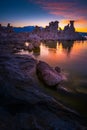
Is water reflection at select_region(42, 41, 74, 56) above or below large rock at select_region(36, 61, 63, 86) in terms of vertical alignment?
below

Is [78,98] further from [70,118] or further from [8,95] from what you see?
[8,95]

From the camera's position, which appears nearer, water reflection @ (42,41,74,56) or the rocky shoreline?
the rocky shoreline

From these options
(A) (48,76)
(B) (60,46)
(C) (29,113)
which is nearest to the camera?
(C) (29,113)

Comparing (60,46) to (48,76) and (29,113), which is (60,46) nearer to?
(48,76)

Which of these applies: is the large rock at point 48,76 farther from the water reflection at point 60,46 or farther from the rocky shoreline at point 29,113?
the water reflection at point 60,46

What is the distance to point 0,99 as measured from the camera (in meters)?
9.12

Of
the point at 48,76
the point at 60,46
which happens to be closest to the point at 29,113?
the point at 48,76

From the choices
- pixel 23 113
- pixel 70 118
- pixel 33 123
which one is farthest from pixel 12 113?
pixel 70 118

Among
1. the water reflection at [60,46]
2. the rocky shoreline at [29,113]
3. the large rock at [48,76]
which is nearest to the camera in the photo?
the rocky shoreline at [29,113]

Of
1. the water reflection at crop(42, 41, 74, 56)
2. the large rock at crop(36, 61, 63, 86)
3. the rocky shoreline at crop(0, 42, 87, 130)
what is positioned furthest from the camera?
the water reflection at crop(42, 41, 74, 56)

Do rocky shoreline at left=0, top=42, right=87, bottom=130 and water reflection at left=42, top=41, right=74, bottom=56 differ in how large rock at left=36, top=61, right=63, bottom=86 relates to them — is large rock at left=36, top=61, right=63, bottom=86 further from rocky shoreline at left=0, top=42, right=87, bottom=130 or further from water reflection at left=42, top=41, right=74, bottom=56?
water reflection at left=42, top=41, right=74, bottom=56

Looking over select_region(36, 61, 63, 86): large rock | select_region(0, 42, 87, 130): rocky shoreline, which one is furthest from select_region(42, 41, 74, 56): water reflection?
select_region(0, 42, 87, 130): rocky shoreline

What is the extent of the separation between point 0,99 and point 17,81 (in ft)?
11.0

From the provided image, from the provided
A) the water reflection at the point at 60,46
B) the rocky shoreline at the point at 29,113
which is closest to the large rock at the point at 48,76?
the rocky shoreline at the point at 29,113
